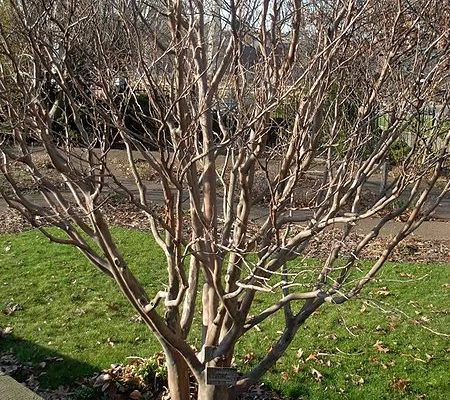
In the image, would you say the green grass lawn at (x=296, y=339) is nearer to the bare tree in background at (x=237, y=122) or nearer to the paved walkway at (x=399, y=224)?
the bare tree in background at (x=237, y=122)

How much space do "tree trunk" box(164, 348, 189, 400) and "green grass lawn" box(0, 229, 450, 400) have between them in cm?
115

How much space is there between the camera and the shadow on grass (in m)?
4.94

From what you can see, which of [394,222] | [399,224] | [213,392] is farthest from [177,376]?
[394,222]

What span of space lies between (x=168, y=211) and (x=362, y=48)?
4.58 ft

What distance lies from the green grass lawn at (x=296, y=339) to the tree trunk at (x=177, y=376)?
3.76 ft

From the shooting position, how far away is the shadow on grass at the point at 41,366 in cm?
494

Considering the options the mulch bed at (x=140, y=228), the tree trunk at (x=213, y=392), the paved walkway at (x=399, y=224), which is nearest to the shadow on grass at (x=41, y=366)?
the mulch bed at (x=140, y=228)

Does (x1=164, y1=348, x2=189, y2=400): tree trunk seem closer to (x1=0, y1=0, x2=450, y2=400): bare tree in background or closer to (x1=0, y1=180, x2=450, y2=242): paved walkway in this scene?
(x1=0, y1=0, x2=450, y2=400): bare tree in background

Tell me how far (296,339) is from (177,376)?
2104 mm

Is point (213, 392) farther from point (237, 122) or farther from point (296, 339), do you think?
point (296, 339)

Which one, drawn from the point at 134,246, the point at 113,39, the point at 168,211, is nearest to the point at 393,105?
the point at 168,211

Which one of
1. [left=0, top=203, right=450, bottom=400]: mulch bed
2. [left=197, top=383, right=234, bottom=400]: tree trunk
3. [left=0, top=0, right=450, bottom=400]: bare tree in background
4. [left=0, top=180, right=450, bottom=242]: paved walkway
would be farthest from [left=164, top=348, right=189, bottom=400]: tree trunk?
[left=0, top=180, right=450, bottom=242]: paved walkway

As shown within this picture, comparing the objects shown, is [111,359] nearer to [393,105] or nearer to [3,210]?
[393,105]

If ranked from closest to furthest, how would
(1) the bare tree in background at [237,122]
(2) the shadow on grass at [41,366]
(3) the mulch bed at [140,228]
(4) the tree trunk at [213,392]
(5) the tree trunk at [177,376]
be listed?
1. (1) the bare tree in background at [237,122]
2. (4) the tree trunk at [213,392]
3. (5) the tree trunk at [177,376]
4. (3) the mulch bed at [140,228]
5. (2) the shadow on grass at [41,366]
